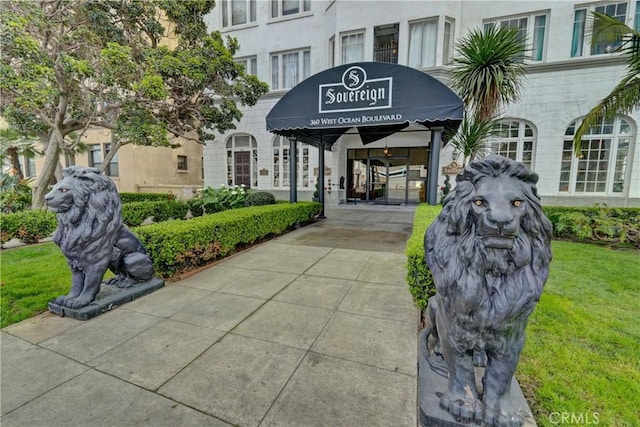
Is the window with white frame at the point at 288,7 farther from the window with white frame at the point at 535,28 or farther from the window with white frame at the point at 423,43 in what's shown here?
the window with white frame at the point at 535,28

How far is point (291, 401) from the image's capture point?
202 cm

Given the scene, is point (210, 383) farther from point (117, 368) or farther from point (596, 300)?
point (596, 300)

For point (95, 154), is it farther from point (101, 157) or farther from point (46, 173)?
point (46, 173)

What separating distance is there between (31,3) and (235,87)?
16.5 feet

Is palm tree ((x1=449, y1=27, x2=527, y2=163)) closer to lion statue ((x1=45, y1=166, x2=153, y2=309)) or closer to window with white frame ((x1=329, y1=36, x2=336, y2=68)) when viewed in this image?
lion statue ((x1=45, y1=166, x2=153, y2=309))

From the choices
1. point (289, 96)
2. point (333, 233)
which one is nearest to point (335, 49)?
point (289, 96)

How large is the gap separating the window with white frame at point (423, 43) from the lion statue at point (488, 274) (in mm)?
13069

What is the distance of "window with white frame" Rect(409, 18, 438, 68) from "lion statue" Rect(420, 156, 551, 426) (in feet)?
42.9

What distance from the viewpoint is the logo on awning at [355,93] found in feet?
21.4

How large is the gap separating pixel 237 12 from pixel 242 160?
8.24m

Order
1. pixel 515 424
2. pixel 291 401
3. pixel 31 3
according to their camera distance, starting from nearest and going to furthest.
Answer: pixel 515 424 < pixel 291 401 < pixel 31 3

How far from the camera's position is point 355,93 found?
22.1 feet

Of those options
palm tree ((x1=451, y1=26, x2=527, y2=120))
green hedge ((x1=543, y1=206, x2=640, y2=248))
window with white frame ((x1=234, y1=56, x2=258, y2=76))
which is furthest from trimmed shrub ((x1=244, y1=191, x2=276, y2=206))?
window with white frame ((x1=234, y1=56, x2=258, y2=76))

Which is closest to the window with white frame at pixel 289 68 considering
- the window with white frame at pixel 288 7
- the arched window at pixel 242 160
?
the window with white frame at pixel 288 7
